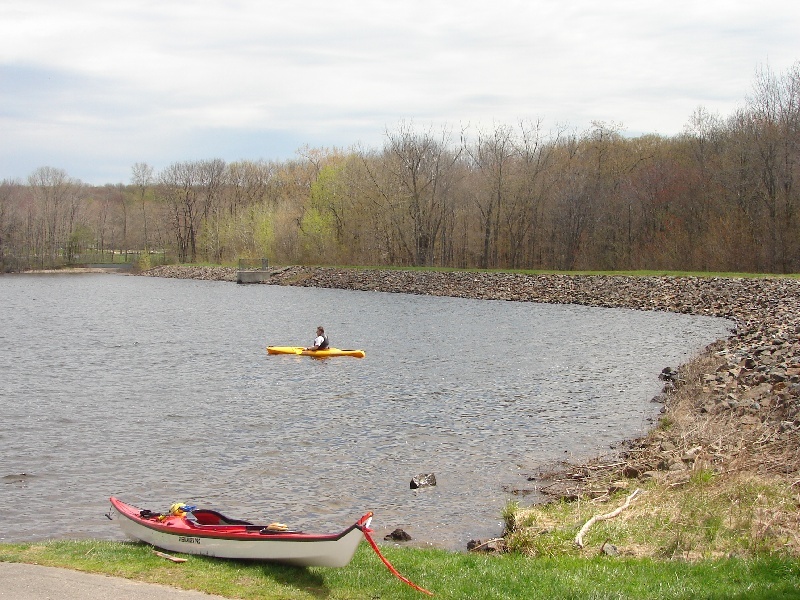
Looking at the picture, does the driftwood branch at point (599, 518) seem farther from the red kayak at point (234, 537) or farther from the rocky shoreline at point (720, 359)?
the red kayak at point (234, 537)

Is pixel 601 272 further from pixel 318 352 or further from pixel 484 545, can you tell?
pixel 484 545

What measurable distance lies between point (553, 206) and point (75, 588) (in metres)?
69.3

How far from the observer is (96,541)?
11.0m

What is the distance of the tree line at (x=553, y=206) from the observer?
2379 inches

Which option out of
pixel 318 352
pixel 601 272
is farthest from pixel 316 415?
pixel 601 272

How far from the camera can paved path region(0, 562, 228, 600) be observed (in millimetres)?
7898

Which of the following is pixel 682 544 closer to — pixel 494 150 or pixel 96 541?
pixel 96 541

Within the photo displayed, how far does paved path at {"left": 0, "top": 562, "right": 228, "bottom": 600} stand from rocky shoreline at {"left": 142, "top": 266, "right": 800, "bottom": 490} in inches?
310

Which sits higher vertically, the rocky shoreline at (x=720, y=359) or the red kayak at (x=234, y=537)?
the rocky shoreline at (x=720, y=359)

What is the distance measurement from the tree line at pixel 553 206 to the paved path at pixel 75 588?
57518 mm

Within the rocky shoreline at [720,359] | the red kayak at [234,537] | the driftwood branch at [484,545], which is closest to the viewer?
the red kayak at [234,537]

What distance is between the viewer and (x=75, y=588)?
320 inches

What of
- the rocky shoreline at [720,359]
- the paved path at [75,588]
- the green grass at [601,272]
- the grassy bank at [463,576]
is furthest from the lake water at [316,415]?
the green grass at [601,272]

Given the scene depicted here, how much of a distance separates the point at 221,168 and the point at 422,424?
107835 mm
